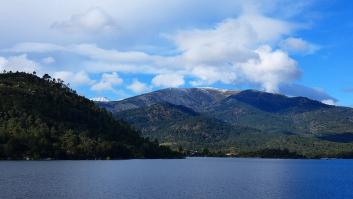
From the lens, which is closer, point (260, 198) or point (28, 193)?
point (28, 193)

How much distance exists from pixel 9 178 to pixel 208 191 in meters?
59.9

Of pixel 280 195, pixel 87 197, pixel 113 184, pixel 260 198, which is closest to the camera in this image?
pixel 87 197

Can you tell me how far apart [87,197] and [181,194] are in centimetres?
2543

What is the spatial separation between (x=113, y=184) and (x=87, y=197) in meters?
34.4

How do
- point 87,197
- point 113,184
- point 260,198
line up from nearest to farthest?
point 87,197 → point 260,198 → point 113,184

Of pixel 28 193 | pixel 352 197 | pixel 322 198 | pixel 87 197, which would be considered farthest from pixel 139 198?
pixel 352 197

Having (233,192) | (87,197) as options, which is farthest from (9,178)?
(233,192)

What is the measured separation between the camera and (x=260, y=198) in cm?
12112

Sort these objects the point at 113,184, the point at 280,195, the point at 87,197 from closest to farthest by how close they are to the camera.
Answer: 1. the point at 87,197
2. the point at 280,195
3. the point at 113,184

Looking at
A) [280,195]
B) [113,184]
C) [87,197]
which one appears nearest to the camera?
[87,197]

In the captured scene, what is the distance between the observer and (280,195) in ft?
423

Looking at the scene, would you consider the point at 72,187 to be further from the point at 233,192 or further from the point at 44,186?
the point at 233,192

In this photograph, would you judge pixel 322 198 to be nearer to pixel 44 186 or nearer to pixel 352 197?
pixel 352 197

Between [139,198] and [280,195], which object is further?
[280,195]
